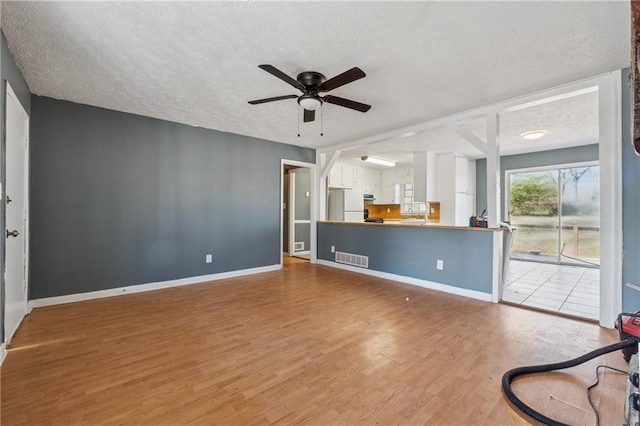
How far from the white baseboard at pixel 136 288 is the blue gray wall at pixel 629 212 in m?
4.51

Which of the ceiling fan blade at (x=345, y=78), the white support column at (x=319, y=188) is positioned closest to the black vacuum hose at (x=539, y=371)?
the ceiling fan blade at (x=345, y=78)

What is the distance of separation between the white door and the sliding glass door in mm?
7964

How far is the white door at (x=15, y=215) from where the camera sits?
7.39 feet

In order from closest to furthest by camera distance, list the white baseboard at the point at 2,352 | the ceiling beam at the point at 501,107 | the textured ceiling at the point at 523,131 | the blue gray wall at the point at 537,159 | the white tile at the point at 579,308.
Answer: the white baseboard at the point at 2,352, the ceiling beam at the point at 501,107, the white tile at the point at 579,308, the textured ceiling at the point at 523,131, the blue gray wall at the point at 537,159

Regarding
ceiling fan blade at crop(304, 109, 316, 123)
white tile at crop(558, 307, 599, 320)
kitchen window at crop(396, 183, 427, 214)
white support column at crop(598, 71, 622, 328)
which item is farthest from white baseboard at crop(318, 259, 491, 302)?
kitchen window at crop(396, 183, 427, 214)

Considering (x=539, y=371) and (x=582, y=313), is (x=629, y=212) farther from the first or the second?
(x=539, y=371)

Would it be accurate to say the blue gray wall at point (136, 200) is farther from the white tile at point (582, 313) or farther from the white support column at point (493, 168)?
the white tile at point (582, 313)

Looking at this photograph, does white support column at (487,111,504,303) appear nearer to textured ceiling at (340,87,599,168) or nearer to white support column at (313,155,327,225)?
textured ceiling at (340,87,599,168)

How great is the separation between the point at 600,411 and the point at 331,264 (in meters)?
4.24

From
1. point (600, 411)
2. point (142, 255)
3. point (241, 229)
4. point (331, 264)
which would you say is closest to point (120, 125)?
point (142, 255)

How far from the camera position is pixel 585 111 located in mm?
3742

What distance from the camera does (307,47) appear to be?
2.20 m

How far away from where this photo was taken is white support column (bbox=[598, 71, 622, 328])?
101 inches

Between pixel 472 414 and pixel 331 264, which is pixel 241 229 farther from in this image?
pixel 472 414
